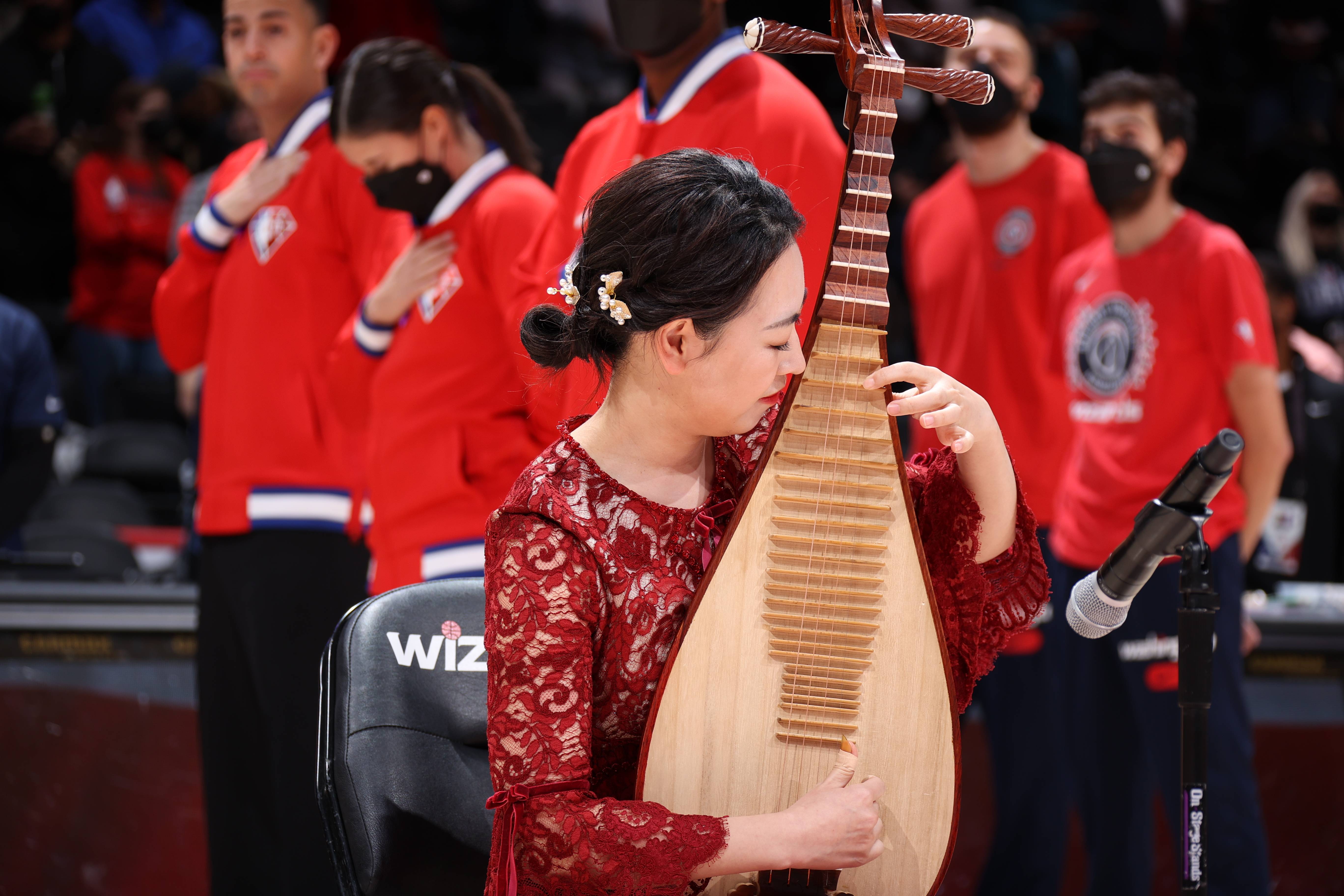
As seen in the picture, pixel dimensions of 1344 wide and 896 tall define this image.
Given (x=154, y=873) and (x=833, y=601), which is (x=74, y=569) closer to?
(x=154, y=873)

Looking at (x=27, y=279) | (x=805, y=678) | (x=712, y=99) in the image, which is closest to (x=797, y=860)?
(x=805, y=678)

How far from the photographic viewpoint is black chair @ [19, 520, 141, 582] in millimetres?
4160

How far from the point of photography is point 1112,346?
10.9 ft

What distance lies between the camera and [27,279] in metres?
7.18

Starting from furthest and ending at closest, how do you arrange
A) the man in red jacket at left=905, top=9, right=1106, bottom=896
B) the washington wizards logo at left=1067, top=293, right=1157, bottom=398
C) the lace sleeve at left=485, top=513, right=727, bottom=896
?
the man in red jacket at left=905, top=9, right=1106, bottom=896
the washington wizards logo at left=1067, top=293, right=1157, bottom=398
the lace sleeve at left=485, top=513, right=727, bottom=896

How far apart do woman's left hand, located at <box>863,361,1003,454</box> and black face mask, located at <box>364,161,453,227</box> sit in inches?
61.1

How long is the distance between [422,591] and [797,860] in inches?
29.7

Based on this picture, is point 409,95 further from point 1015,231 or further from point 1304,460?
point 1304,460

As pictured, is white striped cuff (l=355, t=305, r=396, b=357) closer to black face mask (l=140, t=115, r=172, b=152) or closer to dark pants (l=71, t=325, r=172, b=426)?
dark pants (l=71, t=325, r=172, b=426)

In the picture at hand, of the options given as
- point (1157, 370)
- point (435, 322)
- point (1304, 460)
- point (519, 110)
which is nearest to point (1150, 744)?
point (1157, 370)

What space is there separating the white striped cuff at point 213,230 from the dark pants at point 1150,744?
203 cm

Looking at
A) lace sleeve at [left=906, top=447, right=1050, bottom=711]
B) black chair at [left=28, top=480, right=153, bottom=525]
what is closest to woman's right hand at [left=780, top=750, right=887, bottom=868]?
lace sleeve at [left=906, top=447, right=1050, bottom=711]

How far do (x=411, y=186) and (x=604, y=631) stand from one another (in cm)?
155

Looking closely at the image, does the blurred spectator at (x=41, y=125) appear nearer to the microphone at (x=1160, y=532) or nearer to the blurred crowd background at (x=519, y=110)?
the blurred crowd background at (x=519, y=110)
